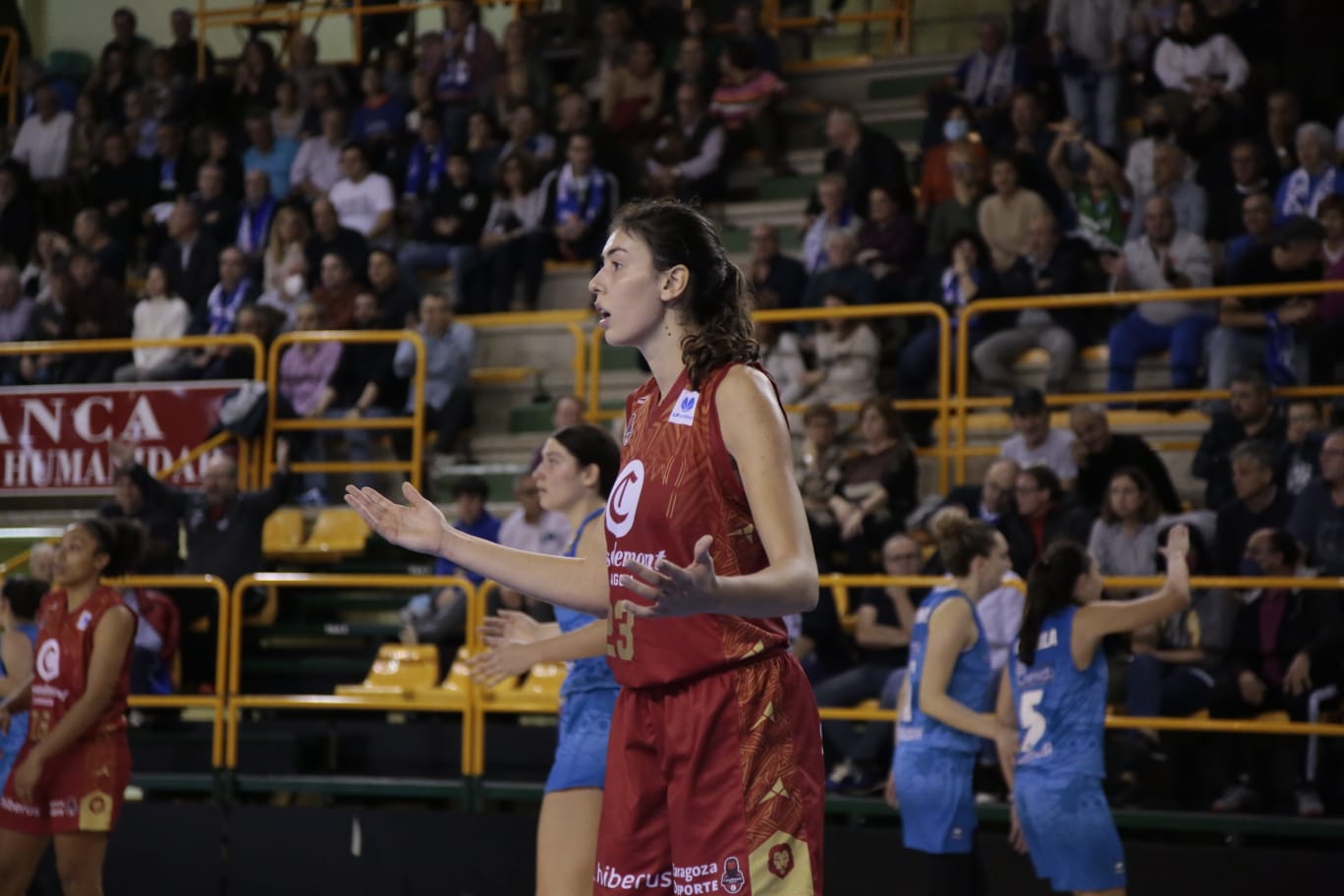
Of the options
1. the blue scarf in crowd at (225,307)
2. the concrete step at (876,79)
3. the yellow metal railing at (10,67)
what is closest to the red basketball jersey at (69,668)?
the blue scarf in crowd at (225,307)

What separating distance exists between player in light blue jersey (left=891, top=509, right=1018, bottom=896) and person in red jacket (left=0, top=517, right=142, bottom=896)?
316 cm

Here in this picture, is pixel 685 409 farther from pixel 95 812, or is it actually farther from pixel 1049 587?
pixel 95 812

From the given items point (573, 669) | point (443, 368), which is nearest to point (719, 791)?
point (573, 669)

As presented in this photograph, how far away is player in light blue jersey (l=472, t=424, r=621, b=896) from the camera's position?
526 cm

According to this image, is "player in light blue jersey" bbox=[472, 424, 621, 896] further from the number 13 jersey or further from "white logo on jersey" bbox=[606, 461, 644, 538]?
the number 13 jersey

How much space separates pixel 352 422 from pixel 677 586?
9035 millimetres

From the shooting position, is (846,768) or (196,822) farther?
(196,822)

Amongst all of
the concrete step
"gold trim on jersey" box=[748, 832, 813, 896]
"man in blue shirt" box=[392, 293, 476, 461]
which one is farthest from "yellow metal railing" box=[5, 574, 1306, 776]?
the concrete step

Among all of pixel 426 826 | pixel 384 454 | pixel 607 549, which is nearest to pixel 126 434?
pixel 384 454

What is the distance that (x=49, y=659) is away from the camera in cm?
721

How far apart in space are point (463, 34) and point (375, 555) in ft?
18.2

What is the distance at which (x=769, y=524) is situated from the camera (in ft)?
11.4

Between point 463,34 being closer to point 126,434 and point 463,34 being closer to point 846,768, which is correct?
point 126,434

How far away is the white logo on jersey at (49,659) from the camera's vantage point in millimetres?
7188
